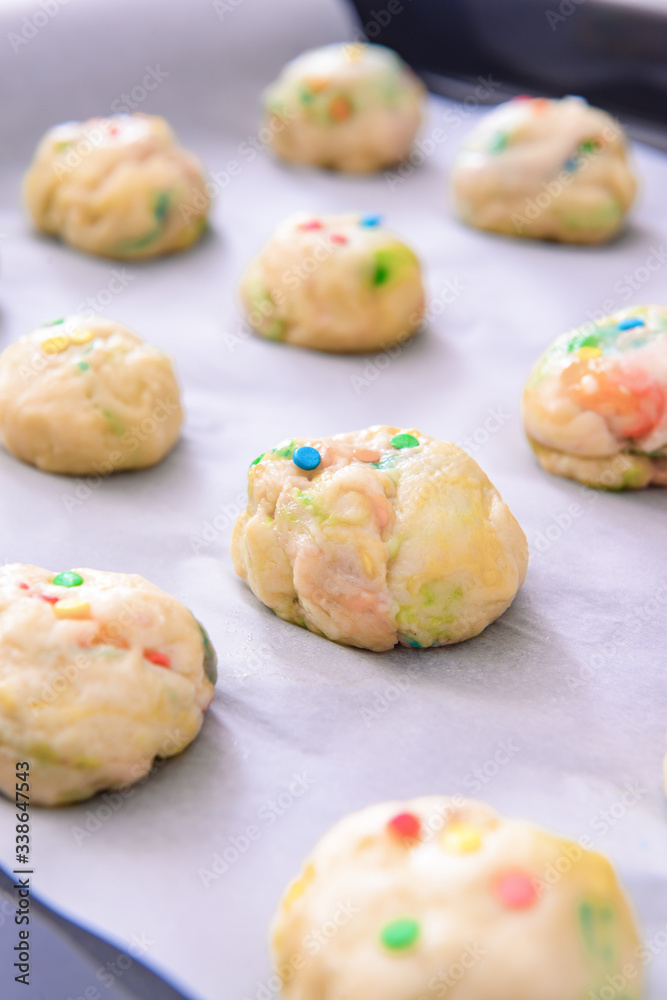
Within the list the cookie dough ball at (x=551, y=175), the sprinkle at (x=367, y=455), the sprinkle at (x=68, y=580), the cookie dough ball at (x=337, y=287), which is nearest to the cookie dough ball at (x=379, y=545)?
the sprinkle at (x=367, y=455)

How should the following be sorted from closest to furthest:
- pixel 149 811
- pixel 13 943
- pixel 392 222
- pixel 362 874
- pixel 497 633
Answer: pixel 362 874
pixel 13 943
pixel 149 811
pixel 497 633
pixel 392 222

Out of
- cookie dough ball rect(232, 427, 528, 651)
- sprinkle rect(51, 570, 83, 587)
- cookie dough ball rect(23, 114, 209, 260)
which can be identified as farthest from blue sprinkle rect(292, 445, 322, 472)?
cookie dough ball rect(23, 114, 209, 260)

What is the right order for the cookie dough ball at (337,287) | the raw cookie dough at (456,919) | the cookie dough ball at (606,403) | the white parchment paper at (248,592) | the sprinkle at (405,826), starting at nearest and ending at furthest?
1. the raw cookie dough at (456,919)
2. the sprinkle at (405,826)
3. the white parchment paper at (248,592)
4. the cookie dough ball at (606,403)
5. the cookie dough ball at (337,287)

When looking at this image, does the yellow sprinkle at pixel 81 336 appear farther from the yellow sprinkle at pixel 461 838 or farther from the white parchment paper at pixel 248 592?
the yellow sprinkle at pixel 461 838

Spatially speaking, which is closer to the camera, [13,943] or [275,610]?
[13,943]

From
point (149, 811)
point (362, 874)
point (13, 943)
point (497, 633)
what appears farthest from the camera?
point (497, 633)

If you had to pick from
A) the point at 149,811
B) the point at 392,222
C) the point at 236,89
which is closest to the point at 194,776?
the point at 149,811

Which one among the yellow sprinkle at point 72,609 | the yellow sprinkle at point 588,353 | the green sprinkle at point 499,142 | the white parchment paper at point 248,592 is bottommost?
the white parchment paper at point 248,592

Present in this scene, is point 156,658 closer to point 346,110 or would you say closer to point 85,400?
point 85,400

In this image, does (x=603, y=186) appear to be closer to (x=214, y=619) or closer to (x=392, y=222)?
(x=392, y=222)
